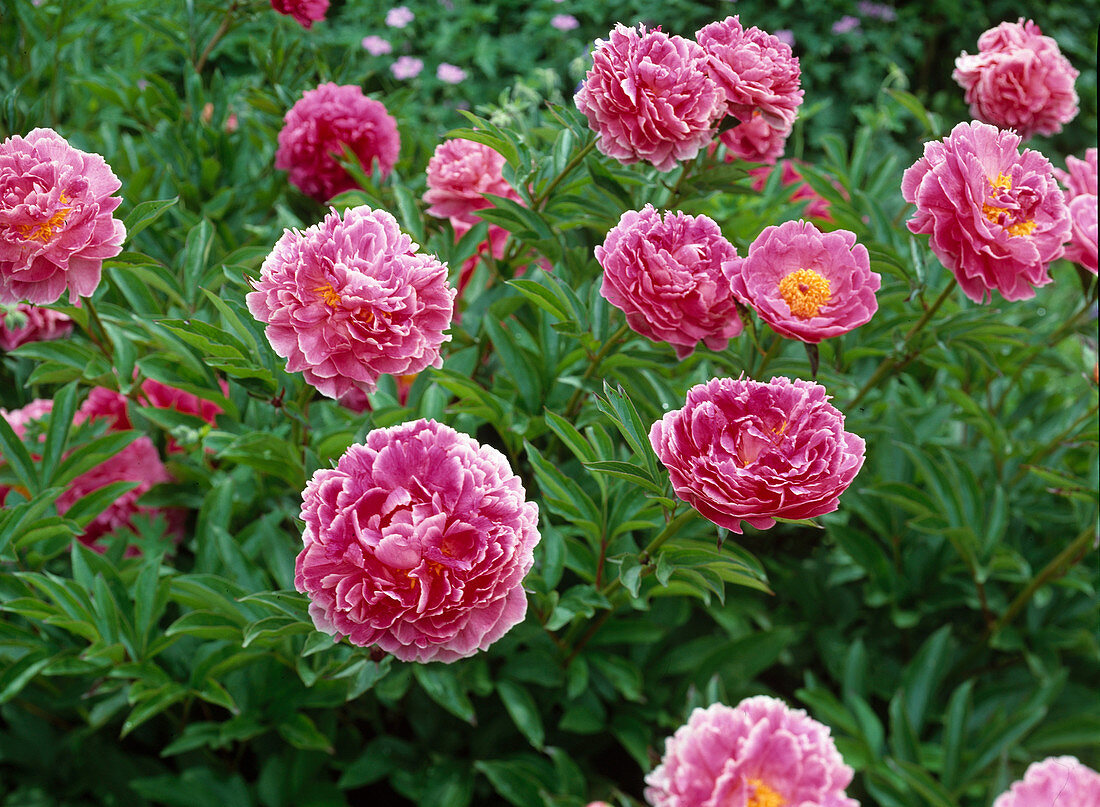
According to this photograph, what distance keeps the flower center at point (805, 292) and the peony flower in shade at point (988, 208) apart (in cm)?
11

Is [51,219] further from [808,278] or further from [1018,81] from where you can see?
[1018,81]

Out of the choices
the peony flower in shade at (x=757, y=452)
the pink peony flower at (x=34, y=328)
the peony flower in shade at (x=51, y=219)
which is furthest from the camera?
the pink peony flower at (x=34, y=328)

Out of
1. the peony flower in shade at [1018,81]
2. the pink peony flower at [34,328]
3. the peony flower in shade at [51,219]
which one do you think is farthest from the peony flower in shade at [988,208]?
the pink peony flower at [34,328]

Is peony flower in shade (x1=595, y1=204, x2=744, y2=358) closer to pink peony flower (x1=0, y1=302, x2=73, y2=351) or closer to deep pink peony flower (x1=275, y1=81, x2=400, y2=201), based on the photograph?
deep pink peony flower (x1=275, y1=81, x2=400, y2=201)

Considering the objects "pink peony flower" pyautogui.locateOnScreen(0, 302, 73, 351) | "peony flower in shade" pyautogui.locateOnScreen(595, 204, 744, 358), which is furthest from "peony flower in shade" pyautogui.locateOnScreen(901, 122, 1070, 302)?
"pink peony flower" pyautogui.locateOnScreen(0, 302, 73, 351)

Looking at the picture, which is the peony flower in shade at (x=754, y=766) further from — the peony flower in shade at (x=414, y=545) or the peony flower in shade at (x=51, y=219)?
the peony flower in shade at (x=51, y=219)

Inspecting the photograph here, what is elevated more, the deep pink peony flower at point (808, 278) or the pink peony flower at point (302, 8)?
the deep pink peony flower at point (808, 278)

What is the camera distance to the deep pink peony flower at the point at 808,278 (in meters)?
0.75

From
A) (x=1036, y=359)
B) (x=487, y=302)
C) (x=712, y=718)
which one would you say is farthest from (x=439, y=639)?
(x=1036, y=359)

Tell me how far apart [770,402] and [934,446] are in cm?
83

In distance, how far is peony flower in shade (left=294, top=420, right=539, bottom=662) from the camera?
645 mm

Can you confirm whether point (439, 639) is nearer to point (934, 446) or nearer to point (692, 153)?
point (692, 153)

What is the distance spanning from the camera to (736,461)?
0.65m

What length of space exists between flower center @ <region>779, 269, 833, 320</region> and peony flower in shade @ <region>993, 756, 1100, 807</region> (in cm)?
43
